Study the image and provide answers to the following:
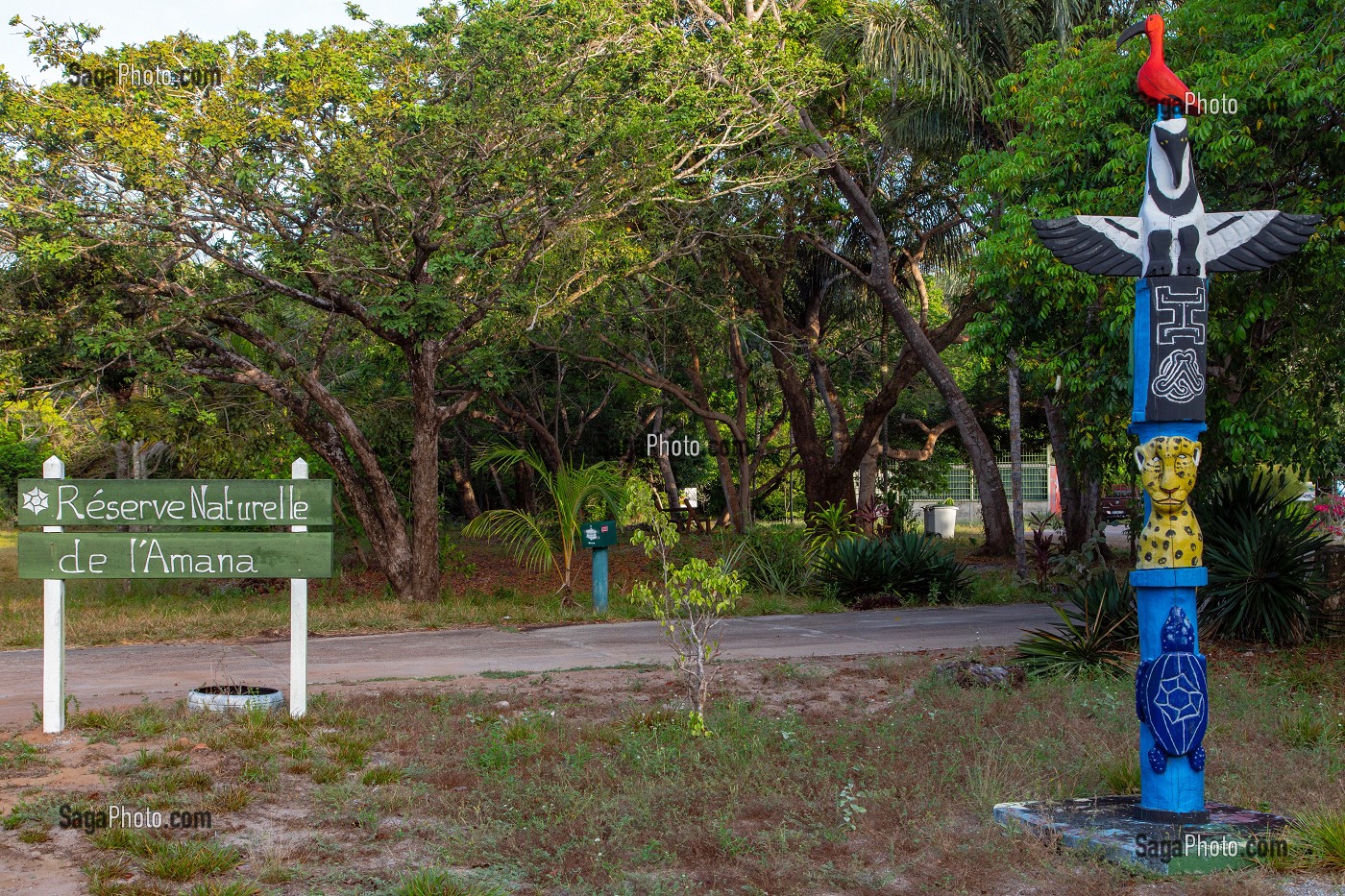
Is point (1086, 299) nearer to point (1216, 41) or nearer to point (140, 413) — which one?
point (1216, 41)

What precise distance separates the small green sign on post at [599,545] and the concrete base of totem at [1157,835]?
8304 millimetres

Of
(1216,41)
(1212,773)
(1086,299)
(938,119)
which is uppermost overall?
(938,119)

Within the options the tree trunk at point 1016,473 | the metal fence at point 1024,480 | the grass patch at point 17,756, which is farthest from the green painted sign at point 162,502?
the metal fence at point 1024,480

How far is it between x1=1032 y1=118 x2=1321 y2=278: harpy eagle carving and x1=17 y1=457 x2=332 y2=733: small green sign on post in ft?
16.3

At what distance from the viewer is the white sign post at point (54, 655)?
7367 millimetres

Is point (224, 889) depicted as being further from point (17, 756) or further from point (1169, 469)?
point (1169, 469)

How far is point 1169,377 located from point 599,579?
9252 mm

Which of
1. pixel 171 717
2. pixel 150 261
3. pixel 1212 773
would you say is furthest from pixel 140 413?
pixel 1212 773

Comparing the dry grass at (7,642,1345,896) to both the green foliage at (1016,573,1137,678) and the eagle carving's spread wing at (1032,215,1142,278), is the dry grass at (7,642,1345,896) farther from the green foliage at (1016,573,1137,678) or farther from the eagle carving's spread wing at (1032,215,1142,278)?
the eagle carving's spread wing at (1032,215,1142,278)

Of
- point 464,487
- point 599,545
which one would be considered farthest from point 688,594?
point 464,487

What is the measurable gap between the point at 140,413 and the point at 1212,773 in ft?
41.6

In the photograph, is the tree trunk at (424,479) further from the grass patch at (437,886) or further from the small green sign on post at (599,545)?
the grass patch at (437,886)

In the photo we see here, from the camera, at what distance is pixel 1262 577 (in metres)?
10.7

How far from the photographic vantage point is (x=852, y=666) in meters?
10.0
